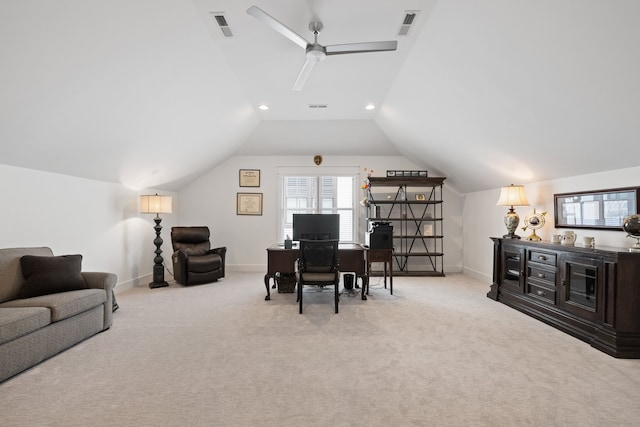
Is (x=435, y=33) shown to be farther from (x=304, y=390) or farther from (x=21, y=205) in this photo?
(x=21, y=205)

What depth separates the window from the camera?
6.78 m

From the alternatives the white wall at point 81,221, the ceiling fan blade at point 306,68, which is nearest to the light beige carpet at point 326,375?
the white wall at point 81,221

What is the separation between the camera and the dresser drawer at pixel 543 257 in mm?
3484

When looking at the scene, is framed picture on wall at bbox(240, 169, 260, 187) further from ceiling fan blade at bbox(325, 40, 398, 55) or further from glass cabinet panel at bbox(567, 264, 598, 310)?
glass cabinet panel at bbox(567, 264, 598, 310)

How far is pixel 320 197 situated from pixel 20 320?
5.16 meters

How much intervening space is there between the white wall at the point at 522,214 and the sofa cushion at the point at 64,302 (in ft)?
17.2

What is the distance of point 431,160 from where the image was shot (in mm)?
6020

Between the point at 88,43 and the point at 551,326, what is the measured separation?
5.09 metres

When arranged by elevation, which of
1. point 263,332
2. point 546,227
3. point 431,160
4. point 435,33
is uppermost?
point 435,33

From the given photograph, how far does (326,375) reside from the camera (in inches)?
91.4

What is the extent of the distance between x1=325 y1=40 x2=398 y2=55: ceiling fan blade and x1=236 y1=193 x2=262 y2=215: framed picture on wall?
169 inches

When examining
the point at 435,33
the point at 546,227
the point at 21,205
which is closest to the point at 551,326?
the point at 546,227

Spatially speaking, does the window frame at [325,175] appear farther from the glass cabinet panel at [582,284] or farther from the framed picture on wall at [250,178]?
the glass cabinet panel at [582,284]

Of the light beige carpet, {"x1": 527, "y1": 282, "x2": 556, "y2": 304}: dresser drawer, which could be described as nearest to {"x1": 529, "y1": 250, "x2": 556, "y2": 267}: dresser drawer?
{"x1": 527, "y1": 282, "x2": 556, "y2": 304}: dresser drawer
